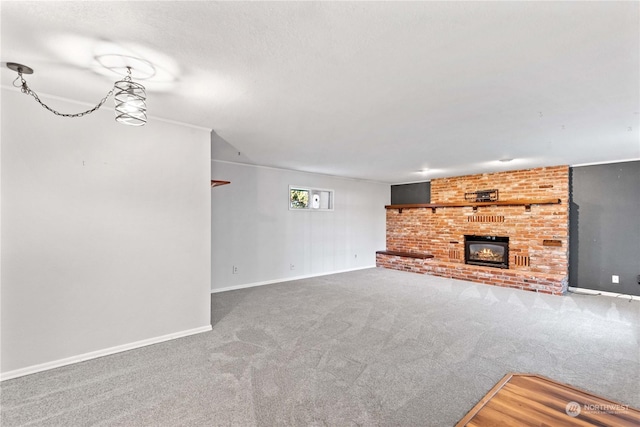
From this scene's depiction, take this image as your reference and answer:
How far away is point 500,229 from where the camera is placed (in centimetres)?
646

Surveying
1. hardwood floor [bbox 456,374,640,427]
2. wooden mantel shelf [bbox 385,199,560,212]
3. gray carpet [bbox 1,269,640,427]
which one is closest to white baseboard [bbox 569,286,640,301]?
gray carpet [bbox 1,269,640,427]

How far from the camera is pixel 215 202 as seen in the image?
5559 mm

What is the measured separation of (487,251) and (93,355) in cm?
707

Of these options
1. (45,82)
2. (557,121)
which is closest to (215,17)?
(45,82)

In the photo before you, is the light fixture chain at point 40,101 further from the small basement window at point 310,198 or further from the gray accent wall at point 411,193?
the gray accent wall at point 411,193

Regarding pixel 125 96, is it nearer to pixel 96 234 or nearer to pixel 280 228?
pixel 96 234

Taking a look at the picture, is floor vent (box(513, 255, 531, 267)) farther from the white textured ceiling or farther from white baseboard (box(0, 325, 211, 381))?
white baseboard (box(0, 325, 211, 381))

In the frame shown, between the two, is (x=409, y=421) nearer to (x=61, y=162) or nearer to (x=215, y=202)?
(x=61, y=162)

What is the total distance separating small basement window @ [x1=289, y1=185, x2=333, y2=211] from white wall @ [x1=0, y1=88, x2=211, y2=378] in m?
3.28

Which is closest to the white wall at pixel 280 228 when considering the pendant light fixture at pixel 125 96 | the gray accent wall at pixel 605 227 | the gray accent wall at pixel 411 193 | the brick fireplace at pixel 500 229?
the gray accent wall at pixel 411 193

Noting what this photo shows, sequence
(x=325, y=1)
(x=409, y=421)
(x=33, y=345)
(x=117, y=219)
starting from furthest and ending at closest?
A: 1. (x=117, y=219)
2. (x=33, y=345)
3. (x=409, y=421)
4. (x=325, y=1)

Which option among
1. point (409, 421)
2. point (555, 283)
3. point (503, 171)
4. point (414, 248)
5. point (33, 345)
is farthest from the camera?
point (414, 248)

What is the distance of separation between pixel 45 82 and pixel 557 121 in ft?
15.9

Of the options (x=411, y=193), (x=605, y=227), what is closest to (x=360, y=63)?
(x=605, y=227)
